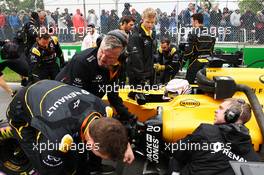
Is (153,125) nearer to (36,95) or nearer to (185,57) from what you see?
(36,95)

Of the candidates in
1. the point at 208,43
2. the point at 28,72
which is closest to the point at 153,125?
the point at 208,43

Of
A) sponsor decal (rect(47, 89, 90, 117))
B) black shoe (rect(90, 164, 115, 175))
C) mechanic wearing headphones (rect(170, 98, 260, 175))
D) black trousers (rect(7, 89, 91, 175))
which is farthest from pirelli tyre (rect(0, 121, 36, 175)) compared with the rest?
mechanic wearing headphones (rect(170, 98, 260, 175))

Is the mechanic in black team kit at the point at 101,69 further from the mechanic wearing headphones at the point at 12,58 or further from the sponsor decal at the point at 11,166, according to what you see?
the mechanic wearing headphones at the point at 12,58

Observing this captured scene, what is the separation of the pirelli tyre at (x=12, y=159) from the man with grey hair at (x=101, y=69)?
2.23 feet

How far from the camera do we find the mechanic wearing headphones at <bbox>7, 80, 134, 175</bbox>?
6.07ft

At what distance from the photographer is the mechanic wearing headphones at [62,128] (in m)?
1.85

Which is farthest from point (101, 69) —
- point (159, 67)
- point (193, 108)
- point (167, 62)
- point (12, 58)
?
point (12, 58)

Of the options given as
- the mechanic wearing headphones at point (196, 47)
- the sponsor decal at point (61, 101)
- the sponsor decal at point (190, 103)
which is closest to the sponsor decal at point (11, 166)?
the sponsor decal at point (61, 101)

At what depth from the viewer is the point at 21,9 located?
1077 cm

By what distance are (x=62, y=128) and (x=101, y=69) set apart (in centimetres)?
104

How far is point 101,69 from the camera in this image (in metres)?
3.02

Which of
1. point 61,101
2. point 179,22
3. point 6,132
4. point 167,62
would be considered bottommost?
point 6,132

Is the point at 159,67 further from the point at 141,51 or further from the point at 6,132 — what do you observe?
the point at 6,132

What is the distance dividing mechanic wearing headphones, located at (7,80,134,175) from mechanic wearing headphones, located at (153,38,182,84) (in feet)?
13.0
